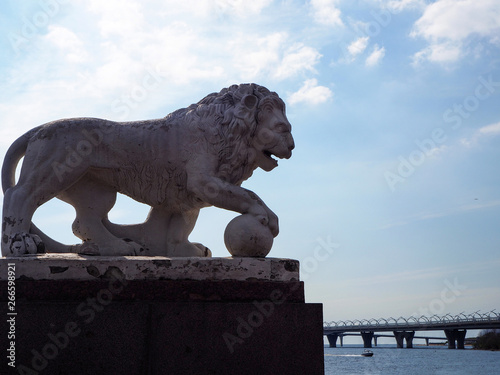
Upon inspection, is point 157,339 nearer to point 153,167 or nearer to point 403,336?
point 153,167

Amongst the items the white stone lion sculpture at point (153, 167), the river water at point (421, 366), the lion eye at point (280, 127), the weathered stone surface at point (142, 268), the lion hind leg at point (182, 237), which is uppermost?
the lion eye at point (280, 127)

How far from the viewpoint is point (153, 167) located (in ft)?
16.1

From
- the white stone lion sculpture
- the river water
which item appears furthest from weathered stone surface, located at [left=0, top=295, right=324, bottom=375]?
the river water

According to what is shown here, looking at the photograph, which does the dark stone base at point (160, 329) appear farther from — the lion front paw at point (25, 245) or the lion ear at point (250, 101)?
the lion ear at point (250, 101)

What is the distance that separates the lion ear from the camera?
503 centimetres

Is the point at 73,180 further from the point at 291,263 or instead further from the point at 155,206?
the point at 291,263

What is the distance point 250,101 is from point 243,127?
278 millimetres

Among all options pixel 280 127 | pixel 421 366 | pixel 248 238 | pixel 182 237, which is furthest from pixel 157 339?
pixel 421 366

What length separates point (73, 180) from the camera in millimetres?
4859

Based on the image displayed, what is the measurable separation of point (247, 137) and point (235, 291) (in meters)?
1.43

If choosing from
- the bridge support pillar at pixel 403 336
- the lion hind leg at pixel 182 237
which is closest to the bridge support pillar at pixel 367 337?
the bridge support pillar at pixel 403 336

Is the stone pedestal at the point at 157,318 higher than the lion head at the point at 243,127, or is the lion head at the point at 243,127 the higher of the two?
the lion head at the point at 243,127

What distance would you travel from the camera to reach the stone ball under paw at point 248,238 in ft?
14.5

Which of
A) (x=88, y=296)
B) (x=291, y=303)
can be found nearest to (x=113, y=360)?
(x=88, y=296)
